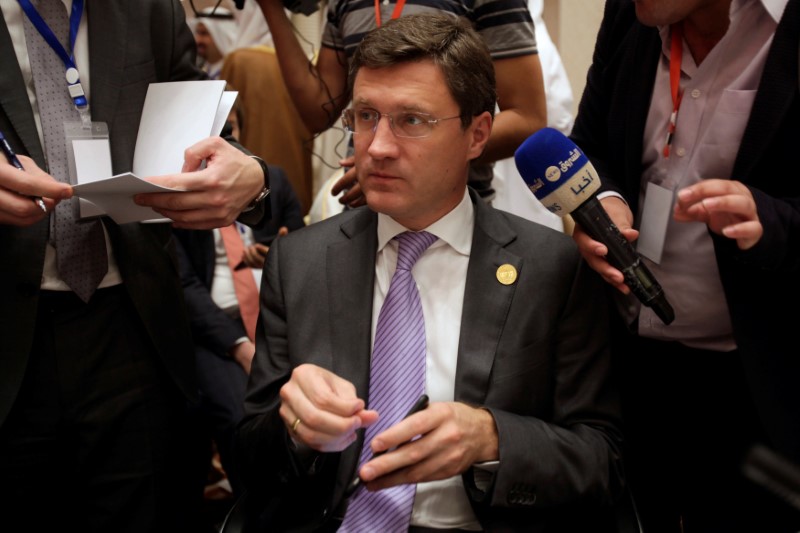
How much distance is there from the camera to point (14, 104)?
1.75 m

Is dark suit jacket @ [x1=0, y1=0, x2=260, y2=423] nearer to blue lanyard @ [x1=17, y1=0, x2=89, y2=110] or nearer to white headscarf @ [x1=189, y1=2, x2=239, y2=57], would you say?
blue lanyard @ [x1=17, y1=0, x2=89, y2=110]

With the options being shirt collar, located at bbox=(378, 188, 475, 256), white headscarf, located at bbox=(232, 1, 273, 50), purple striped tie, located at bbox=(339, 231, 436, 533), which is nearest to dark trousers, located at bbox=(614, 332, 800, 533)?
shirt collar, located at bbox=(378, 188, 475, 256)

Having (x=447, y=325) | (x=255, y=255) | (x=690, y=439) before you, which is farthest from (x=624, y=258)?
(x=255, y=255)

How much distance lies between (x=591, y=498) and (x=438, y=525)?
36 cm

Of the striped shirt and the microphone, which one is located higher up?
the striped shirt

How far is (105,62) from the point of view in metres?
1.92

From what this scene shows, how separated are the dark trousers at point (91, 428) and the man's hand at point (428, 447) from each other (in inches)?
34.8

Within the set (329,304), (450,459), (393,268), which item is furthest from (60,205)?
(450,459)

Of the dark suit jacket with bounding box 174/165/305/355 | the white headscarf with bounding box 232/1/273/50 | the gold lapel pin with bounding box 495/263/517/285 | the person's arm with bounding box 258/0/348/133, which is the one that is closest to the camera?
the gold lapel pin with bounding box 495/263/517/285

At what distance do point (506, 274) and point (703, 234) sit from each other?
483 millimetres

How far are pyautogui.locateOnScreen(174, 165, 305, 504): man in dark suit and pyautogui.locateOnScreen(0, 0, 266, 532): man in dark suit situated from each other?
2.91 feet

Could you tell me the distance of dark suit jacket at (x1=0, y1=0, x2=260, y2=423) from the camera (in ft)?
5.88

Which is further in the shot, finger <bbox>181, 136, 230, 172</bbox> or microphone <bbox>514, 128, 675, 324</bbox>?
finger <bbox>181, 136, 230, 172</bbox>

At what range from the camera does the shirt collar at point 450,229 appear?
1.92 m
